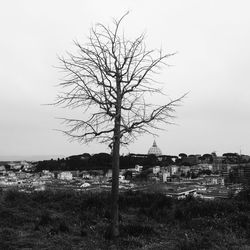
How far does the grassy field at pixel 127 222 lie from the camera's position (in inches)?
264

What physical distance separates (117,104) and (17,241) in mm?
3261

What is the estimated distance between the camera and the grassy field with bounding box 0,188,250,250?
264 inches

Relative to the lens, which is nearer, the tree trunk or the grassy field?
the grassy field

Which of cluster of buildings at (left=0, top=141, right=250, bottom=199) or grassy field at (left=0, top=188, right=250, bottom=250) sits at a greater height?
cluster of buildings at (left=0, top=141, right=250, bottom=199)

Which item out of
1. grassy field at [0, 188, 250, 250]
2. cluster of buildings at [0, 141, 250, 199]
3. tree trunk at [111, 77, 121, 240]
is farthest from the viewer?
cluster of buildings at [0, 141, 250, 199]

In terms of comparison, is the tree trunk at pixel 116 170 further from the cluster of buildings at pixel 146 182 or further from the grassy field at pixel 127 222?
the cluster of buildings at pixel 146 182

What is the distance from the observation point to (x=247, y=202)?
35.2 feet

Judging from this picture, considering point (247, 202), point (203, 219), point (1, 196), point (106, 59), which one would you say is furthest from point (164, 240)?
point (1, 196)

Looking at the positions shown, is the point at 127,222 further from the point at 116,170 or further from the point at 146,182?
the point at 146,182

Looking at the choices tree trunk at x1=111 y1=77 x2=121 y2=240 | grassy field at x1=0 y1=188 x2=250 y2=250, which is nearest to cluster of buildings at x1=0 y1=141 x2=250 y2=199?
grassy field at x1=0 y1=188 x2=250 y2=250

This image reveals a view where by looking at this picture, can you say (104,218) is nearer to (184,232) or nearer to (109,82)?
(184,232)

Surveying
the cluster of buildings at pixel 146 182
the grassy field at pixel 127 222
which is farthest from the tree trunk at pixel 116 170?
the cluster of buildings at pixel 146 182

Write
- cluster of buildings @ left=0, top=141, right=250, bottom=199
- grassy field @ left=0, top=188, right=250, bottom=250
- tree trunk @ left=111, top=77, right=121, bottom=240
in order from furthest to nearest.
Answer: cluster of buildings @ left=0, top=141, right=250, bottom=199 → tree trunk @ left=111, top=77, right=121, bottom=240 → grassy field @ left=0, top=188, right=250, bottom=250

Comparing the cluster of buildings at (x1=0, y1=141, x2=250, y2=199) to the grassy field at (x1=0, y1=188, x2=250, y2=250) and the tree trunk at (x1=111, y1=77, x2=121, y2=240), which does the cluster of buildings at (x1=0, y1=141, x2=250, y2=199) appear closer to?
the grassy field at (x1=0, y1=188, x2=250, y2=250)
